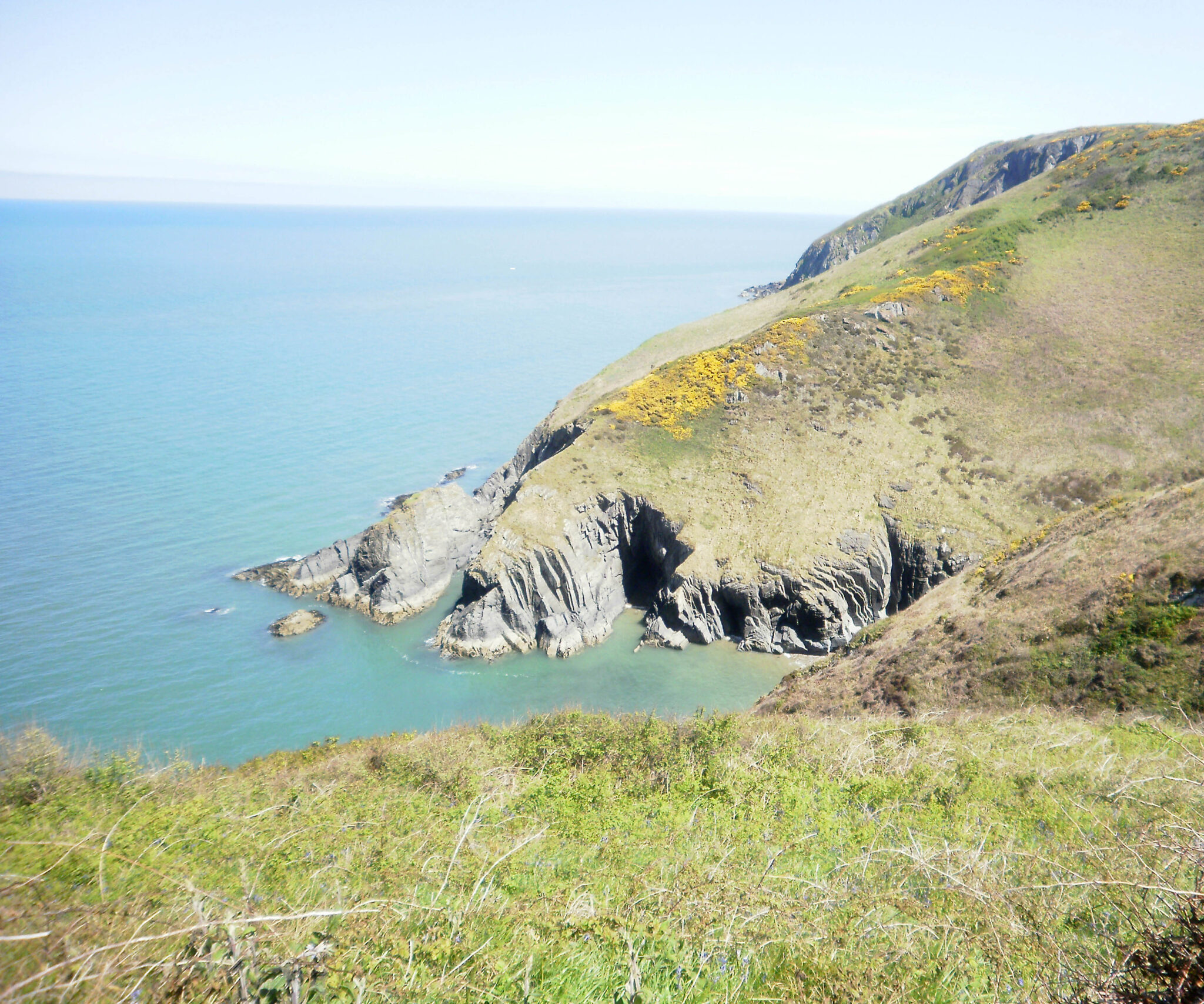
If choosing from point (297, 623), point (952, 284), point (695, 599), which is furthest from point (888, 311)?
point (297, 623)

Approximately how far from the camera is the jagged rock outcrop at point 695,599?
36594 millimetres

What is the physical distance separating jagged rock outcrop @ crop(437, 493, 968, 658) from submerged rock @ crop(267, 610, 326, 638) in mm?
8543

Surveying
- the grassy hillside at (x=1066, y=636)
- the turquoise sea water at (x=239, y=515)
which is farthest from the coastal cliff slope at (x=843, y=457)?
the grassy hillside at (x=1066, y=636)

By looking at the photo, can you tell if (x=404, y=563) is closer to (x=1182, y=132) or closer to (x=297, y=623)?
(x=297, y=623)

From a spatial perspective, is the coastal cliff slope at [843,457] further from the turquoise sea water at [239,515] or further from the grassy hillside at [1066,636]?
the grassy hillside at [1066,636]

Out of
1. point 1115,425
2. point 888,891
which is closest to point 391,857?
point 888,891

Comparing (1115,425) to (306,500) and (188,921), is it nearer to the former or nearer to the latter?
(188,921)

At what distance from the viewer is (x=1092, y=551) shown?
71.4 feet

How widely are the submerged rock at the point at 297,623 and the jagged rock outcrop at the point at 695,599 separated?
8.54 m

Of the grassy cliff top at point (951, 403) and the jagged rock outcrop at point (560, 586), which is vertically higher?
the grassy cliff top at point (951, 403)

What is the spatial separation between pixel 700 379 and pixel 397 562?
28.1m

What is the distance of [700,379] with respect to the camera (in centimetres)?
5025

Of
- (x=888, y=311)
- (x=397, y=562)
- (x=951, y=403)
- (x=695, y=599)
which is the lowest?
(x=695, y=599)

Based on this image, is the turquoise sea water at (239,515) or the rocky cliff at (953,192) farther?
the rocky cliff at (953,192)
